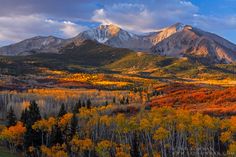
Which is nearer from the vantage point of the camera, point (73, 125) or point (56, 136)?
point (56, 136)

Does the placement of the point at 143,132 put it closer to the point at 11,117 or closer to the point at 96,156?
the point at 96,156

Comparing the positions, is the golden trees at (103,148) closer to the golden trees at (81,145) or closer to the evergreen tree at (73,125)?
the golden trees at (81,145)

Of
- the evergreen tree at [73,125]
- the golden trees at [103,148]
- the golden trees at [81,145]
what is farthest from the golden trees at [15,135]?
the golden trees at [103,148]

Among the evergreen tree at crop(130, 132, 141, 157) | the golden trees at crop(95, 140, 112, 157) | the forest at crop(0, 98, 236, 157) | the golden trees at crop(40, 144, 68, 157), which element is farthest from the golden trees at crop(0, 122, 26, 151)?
the evergreen tree at crop(130, 132, 141, 157)

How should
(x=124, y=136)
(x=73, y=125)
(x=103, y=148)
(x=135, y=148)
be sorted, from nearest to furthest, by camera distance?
(x=103, y=148)
(x=135, y=148)
(x=124, y=136)
(x=73, y=125)

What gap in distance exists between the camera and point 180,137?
108 metres

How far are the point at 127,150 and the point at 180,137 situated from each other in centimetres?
→ 1555

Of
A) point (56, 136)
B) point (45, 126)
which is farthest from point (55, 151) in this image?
point (45, 126)

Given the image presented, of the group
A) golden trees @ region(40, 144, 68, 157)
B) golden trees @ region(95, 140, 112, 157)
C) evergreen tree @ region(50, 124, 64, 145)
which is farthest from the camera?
evergreen tree @ region(50, 124, 64, 145)

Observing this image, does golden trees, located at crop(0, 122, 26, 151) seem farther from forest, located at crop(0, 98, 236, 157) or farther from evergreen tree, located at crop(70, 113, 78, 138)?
evergreen tree, located at crop(70, 113, 78, 138)

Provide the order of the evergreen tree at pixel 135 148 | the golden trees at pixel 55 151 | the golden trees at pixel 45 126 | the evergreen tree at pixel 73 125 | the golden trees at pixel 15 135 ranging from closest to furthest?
the golden trees at pixel 55 151, the evergreen tree at pixel 135 148, the golden trees at pixel 15 135, the golden trees at pixel 45 126, the evergreen tree at pixel 73 125

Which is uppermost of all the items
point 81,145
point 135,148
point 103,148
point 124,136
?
point 124,136

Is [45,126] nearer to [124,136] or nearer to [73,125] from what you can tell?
[73,125]

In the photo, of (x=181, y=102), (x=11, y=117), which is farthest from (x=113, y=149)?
(x=181, y=102)
